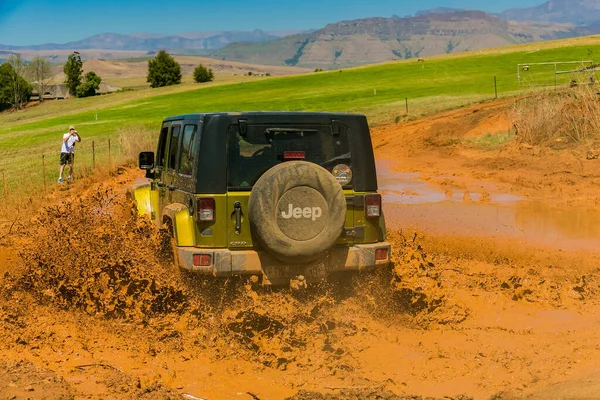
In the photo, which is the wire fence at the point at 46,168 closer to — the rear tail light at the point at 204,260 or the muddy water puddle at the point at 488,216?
the muddy water puddle at the point at 488,216

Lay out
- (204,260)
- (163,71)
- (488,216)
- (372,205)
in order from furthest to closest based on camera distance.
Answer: (163,71), (488,216), (372,205), (204,260)

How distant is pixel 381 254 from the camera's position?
7.22 m

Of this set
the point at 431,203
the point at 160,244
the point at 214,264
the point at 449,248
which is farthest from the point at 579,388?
the point at 431,203

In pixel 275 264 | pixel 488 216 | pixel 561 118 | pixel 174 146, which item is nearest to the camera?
pixel 275 264

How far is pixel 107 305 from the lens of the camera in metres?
7.38

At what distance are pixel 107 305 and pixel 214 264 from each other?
1.36m

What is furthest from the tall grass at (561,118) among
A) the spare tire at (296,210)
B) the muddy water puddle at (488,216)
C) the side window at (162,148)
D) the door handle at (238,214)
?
the door handle at (238,214)

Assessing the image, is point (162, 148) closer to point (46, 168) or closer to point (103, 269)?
point (103, 269)

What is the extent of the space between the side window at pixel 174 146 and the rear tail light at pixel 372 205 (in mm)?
2094

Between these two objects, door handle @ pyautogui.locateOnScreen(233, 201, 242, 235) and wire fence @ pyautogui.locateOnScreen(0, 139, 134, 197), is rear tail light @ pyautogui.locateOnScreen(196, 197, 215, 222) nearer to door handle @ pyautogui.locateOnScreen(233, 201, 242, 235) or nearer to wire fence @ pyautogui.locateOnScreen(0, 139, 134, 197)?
door handle @ pyautogui.locateOnScreen(233, 201, 242, 235)

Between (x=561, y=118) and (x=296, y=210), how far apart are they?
16.9 m

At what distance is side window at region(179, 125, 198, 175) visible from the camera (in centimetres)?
719

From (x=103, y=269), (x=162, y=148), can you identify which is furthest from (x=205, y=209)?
(x=162, y=148)

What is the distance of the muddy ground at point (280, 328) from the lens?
5820mm
